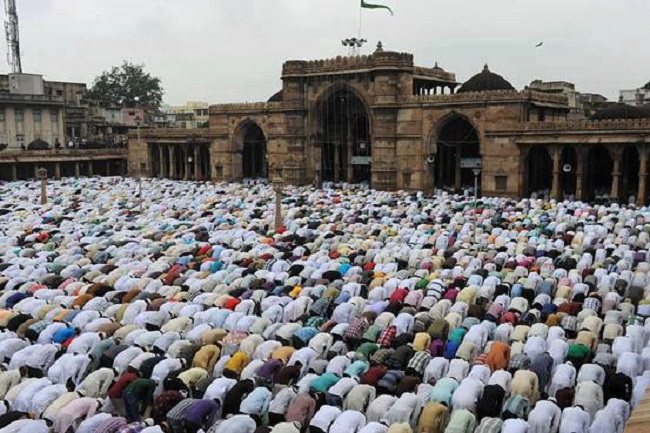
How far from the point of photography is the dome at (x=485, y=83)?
37.8 meters

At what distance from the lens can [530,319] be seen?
1359 cm

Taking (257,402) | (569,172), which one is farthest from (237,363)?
(569,172)

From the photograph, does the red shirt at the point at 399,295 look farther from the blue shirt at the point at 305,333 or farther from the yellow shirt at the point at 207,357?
the yellow shirt at the point at 207,357

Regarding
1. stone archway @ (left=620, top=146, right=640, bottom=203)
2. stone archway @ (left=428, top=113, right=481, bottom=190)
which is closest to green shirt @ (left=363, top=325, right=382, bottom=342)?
stone archway @ (left=428, top=113, right=481, bottom=190)

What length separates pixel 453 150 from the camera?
40719mm

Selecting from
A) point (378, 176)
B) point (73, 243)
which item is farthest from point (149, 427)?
point (378, 176)

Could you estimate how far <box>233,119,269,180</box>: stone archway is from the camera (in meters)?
44.6

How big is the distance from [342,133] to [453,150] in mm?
7146

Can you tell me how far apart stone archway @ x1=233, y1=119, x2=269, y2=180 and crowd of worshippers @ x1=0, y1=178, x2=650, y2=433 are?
20454 millimetres

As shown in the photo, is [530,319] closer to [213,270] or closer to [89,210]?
[213,270]

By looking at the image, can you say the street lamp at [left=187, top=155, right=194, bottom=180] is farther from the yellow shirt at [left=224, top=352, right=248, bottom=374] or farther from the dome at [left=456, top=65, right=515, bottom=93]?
the yellow shirt at [left=224, top=352, right=248, bottom=374]

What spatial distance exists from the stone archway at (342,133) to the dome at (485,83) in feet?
20.7

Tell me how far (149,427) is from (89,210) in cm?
2258

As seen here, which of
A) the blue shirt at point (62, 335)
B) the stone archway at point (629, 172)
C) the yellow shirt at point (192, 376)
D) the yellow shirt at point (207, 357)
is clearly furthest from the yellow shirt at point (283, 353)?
the stone archway at point (629, 172)
